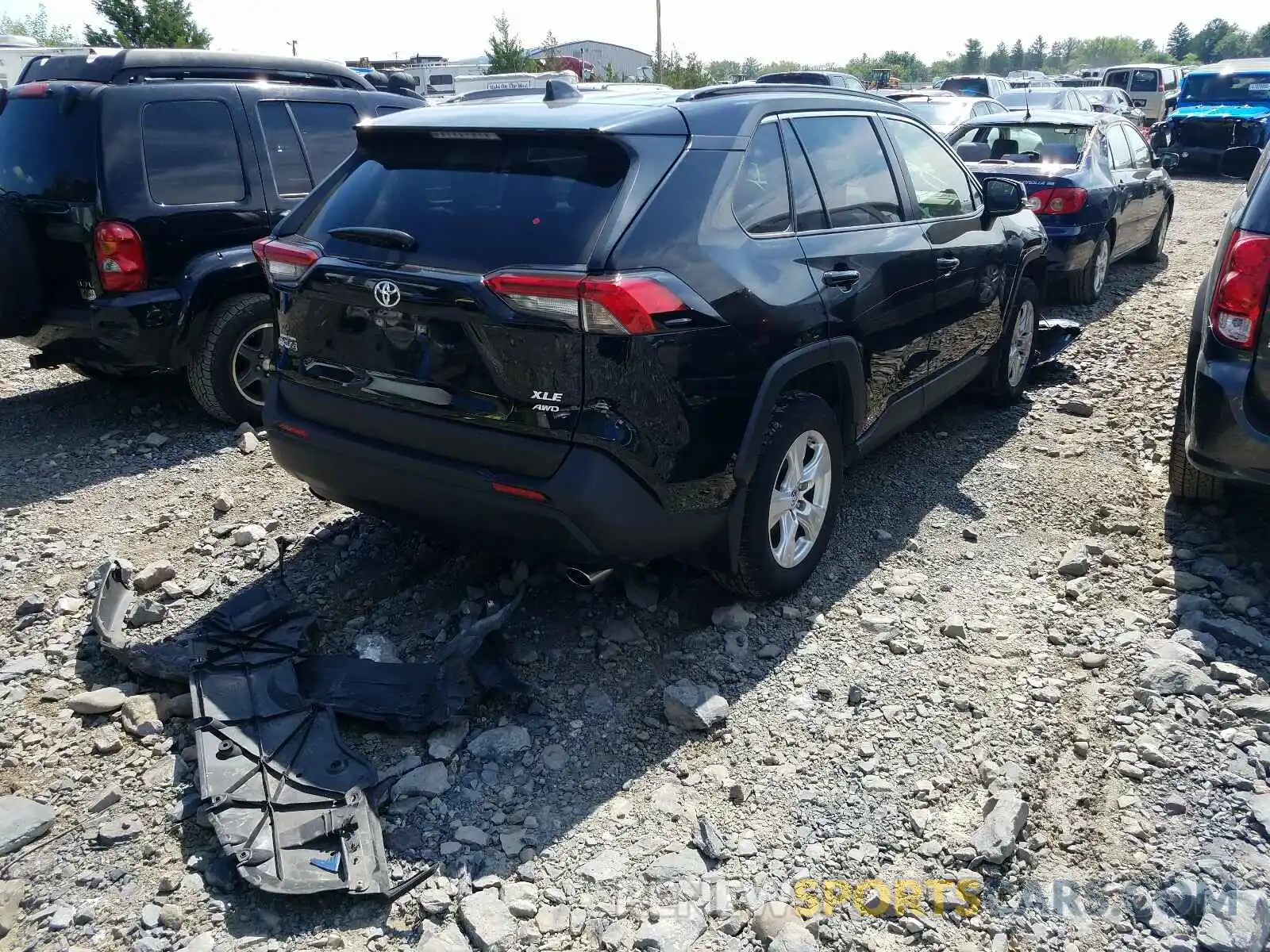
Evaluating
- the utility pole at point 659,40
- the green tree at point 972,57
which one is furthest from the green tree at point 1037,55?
the utility pole at point 659,40

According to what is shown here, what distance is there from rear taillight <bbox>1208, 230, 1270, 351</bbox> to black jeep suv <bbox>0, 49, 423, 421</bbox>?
4876mm

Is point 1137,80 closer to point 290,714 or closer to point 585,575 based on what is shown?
point 585,575

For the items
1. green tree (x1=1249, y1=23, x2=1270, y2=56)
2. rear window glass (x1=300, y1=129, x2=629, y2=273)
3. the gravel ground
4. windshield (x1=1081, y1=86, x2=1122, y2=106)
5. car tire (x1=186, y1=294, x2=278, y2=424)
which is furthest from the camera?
green tree (x1=1249, y1=23, x2=1270, y2=56)

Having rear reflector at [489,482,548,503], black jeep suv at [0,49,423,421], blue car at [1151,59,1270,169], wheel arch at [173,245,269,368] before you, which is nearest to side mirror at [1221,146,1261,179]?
rear reflector at [489,482,548,503]

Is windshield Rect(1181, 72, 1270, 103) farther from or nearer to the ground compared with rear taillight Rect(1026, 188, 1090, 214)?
farther from the ground

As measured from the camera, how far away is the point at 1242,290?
384 cm

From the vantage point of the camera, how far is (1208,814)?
9.53 ft

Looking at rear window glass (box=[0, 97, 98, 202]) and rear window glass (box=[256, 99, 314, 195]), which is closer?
rear window glass (box=[0, 97, 98, 202])

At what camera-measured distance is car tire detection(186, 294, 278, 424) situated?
5.80 metres

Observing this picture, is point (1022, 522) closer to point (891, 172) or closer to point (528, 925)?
point (891, 172)

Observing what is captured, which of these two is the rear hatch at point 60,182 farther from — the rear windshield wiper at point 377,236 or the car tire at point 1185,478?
the car tire at point 1185,478

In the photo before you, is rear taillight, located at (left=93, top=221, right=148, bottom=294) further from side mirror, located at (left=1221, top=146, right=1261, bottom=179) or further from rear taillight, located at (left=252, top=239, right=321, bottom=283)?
side mirror, located at (left=1221, top=146, right=1261, bottom=179)

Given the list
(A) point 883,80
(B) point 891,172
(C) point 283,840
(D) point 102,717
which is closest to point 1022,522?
(B) point 891,172

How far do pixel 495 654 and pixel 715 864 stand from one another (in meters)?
1.12
